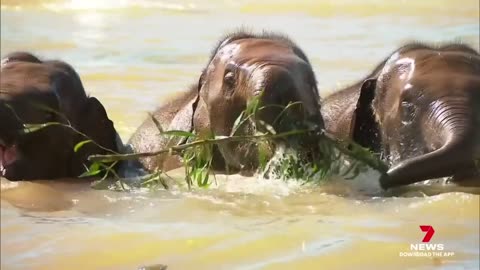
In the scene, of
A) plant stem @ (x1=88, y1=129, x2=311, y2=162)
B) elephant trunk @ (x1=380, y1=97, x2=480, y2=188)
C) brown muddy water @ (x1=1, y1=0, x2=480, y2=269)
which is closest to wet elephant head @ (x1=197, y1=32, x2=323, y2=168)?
plant stem @ (x1=88, y1=129, x2=311, y2=162)

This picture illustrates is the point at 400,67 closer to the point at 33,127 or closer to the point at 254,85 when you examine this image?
the point at 254,85

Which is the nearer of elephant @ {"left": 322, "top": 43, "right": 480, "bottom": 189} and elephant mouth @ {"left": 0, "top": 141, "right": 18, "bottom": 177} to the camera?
elephant @ {"left": 322, "top": 43, "right": 480, "bottom": 189}

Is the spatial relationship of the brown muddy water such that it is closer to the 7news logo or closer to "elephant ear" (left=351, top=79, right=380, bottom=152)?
the 7news logo

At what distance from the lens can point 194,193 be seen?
22.8 ft

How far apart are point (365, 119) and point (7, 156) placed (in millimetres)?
2295

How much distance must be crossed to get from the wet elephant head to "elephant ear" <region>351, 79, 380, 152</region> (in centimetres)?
43

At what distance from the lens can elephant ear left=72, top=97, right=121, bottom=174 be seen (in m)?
8.04

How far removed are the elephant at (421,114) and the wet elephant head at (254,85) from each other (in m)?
0.46

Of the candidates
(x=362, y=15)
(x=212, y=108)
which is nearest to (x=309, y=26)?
(x=362, y=15)

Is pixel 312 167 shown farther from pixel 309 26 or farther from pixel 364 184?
pixel 309 26

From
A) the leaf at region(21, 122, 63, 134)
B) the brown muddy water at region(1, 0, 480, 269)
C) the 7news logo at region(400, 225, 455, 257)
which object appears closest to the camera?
the 7news logo at region(400, 225, 455, 257)

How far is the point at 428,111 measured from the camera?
684 centimetres

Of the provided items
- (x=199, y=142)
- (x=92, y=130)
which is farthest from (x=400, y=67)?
(x=92, y=130)

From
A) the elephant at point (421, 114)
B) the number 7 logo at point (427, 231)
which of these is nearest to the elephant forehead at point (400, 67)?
the elephant at point (421, 114)
